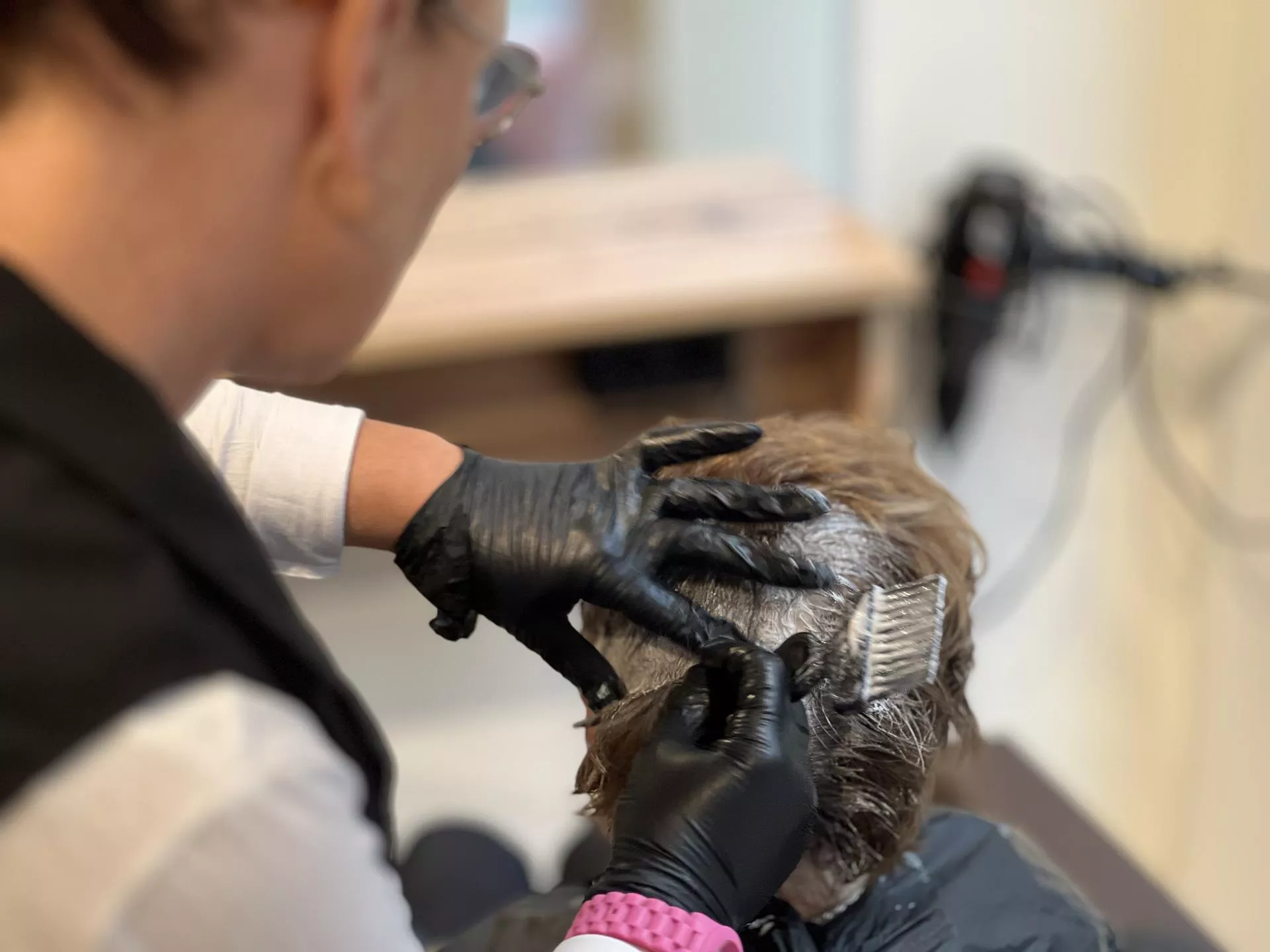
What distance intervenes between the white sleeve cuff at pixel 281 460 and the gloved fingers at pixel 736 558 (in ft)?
0.77

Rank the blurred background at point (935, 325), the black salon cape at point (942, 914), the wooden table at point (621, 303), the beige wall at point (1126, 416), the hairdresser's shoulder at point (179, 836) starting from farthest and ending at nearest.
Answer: the beige wall at point (1126, 416) → the blurred background at point (935, 325) → the wooden table at point (621, 303) → the black salon cape at point (942, 914) → the hairdresser's shoulder at point (179, 836)

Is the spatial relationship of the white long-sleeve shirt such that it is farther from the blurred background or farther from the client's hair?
the blurred background

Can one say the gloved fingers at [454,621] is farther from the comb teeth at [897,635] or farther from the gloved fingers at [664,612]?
the comb teeth at [897,635]

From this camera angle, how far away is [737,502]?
0.66 meters

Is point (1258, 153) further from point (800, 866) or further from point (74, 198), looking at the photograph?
point (74, 198)

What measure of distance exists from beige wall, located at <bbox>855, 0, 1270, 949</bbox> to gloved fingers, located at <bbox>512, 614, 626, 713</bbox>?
81 centimetres

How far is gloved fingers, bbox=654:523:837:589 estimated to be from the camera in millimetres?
644

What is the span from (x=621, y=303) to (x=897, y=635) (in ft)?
2.00

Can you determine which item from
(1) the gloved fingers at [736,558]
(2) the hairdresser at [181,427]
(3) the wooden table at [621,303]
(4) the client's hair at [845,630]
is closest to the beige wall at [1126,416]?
(3) the wooden table at [621,303]

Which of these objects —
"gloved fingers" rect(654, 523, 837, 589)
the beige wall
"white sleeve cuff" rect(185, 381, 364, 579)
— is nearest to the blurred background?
the beige wall

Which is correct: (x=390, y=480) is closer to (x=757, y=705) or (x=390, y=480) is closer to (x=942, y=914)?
(x=757, y=705)

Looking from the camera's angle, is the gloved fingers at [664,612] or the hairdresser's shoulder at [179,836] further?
the gloved fingers at [664,612]

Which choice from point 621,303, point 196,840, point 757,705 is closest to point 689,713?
point 757,705

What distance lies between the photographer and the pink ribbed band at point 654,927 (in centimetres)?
56
